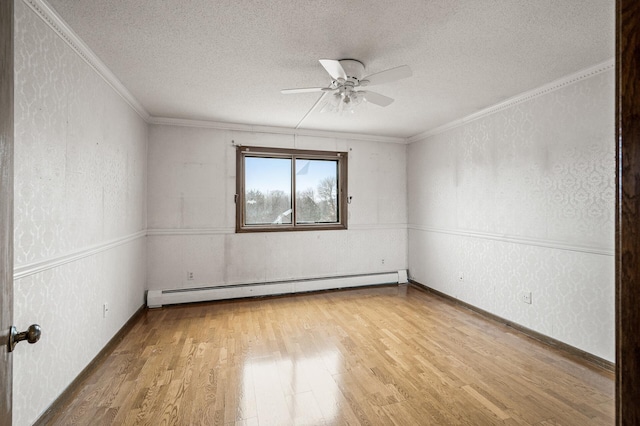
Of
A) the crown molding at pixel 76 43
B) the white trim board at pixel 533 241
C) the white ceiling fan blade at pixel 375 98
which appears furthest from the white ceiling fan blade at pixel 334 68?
the white trim board at pixel 533 241

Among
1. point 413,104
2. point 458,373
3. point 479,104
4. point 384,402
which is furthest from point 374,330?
point 479,104

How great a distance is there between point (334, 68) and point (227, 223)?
2.87 meters

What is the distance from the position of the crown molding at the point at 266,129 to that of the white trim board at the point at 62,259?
1747mm

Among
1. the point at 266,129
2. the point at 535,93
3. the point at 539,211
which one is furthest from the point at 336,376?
the point at 266,129

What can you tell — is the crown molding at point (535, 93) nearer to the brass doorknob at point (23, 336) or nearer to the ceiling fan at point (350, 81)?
the ceiling fan at point (350, 81)

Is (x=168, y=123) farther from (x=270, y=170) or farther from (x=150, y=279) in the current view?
(x=150, y=279)

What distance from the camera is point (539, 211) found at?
10.0 ft

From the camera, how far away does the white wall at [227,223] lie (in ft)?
13.3

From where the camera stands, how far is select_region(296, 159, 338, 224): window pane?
478 centimetres

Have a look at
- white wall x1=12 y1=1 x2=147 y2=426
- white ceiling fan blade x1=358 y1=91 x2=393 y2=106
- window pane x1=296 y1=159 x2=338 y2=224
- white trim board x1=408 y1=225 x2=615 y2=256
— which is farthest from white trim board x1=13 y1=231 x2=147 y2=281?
white trim board x1=408 y1=225 x2=615 y2=256

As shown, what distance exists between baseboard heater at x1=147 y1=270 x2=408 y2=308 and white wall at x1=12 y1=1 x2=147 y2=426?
840 mm

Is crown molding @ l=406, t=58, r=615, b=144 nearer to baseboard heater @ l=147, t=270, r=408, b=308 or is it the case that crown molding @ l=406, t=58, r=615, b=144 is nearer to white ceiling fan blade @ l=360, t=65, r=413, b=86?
white ceiling fan blade @ l=360, t=65, r=413, b=86

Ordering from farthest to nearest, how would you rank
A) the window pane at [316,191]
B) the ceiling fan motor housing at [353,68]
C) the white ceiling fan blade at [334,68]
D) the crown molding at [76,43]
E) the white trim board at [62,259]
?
the window pane at [316,191] → the ceiling fan motor housing at [353,68] → the white ceiling fan blade at [334,68] → the crown molding at [76,43] → the white trim board at [62,259]

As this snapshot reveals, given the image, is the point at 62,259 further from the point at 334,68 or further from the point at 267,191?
the point at 267,191
